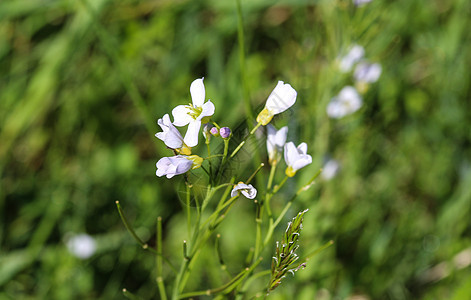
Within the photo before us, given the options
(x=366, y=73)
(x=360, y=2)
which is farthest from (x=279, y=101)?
(x=366, y=73)

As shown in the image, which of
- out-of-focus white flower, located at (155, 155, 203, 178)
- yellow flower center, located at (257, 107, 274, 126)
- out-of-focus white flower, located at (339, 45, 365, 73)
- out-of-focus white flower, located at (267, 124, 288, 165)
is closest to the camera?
out-of-focus white flower, located at (155, 155, 203, 178)

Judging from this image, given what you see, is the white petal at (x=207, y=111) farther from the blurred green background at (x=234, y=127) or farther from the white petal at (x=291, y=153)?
the blurred green background at (x=234, y=127)

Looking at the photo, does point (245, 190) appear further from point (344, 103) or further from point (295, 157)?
point (344, 103)

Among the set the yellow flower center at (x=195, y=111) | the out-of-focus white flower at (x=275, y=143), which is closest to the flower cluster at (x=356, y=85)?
the out-of-focus white flower at (x=275, y=143)

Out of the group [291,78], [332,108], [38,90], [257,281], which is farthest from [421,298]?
[38,90]

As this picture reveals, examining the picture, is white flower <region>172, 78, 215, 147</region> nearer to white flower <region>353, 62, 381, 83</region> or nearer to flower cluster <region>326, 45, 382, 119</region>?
flower cluster <region>326, 45, 382, 119</region>

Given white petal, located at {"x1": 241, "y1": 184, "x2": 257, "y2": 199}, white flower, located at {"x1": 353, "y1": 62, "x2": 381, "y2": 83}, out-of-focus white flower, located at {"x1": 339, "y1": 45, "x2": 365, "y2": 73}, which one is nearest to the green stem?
white petal, located at {"x1": 241, "y1": 184, "x2": 257, "y2": 199}
